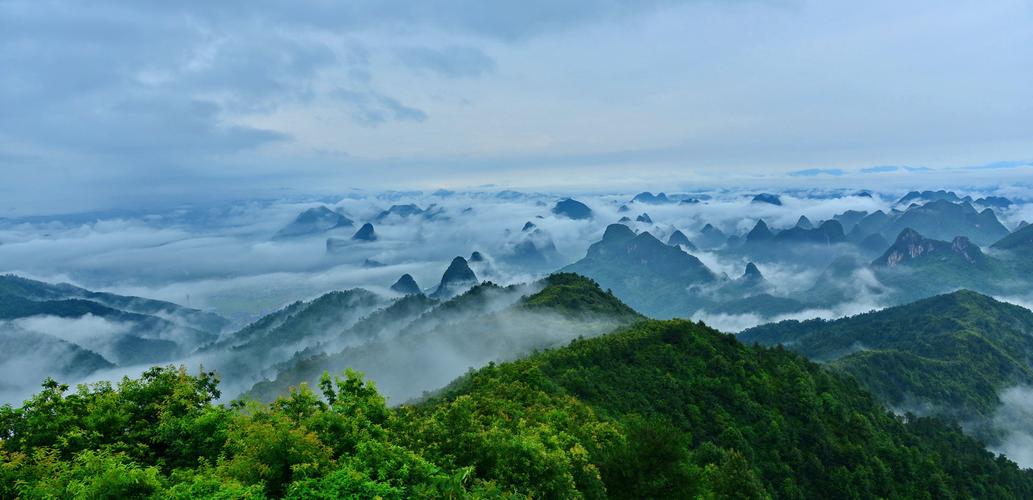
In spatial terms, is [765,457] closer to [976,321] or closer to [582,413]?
[582,413]

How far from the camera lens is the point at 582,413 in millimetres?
45219

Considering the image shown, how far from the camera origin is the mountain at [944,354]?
125188 millimetres

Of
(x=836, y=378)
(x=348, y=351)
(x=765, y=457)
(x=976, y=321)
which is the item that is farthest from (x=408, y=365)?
(x=976, y=321)

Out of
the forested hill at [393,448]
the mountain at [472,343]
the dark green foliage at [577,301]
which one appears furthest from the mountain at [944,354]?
the forested hill at [393,448]

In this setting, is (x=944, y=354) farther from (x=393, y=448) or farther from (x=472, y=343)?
(x=393, y=448)

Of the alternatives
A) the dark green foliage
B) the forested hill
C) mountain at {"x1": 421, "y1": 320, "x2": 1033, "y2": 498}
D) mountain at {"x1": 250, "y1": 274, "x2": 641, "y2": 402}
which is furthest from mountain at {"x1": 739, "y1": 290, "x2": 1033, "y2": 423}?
the forested hill

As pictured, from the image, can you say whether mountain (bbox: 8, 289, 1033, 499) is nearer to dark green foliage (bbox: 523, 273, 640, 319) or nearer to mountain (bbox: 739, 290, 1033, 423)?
dark green foliage (bbox: 523, 273, 640, 319)

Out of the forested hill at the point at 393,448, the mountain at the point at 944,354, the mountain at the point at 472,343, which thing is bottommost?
the mountain at the point at 944,354

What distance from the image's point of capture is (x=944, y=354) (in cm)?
15050

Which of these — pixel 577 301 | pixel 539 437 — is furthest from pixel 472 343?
pixel 539 437

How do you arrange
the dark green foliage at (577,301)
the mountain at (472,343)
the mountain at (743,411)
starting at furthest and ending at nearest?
the dark green foliage at (577,301), the mountain at (472,343), the mountain at (743,411)

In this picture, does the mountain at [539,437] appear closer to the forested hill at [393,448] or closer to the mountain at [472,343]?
the forested hill at [393,448]

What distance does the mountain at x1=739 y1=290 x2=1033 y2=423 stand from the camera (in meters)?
125

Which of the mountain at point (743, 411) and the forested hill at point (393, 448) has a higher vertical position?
the forested hill at point (393, 448)
